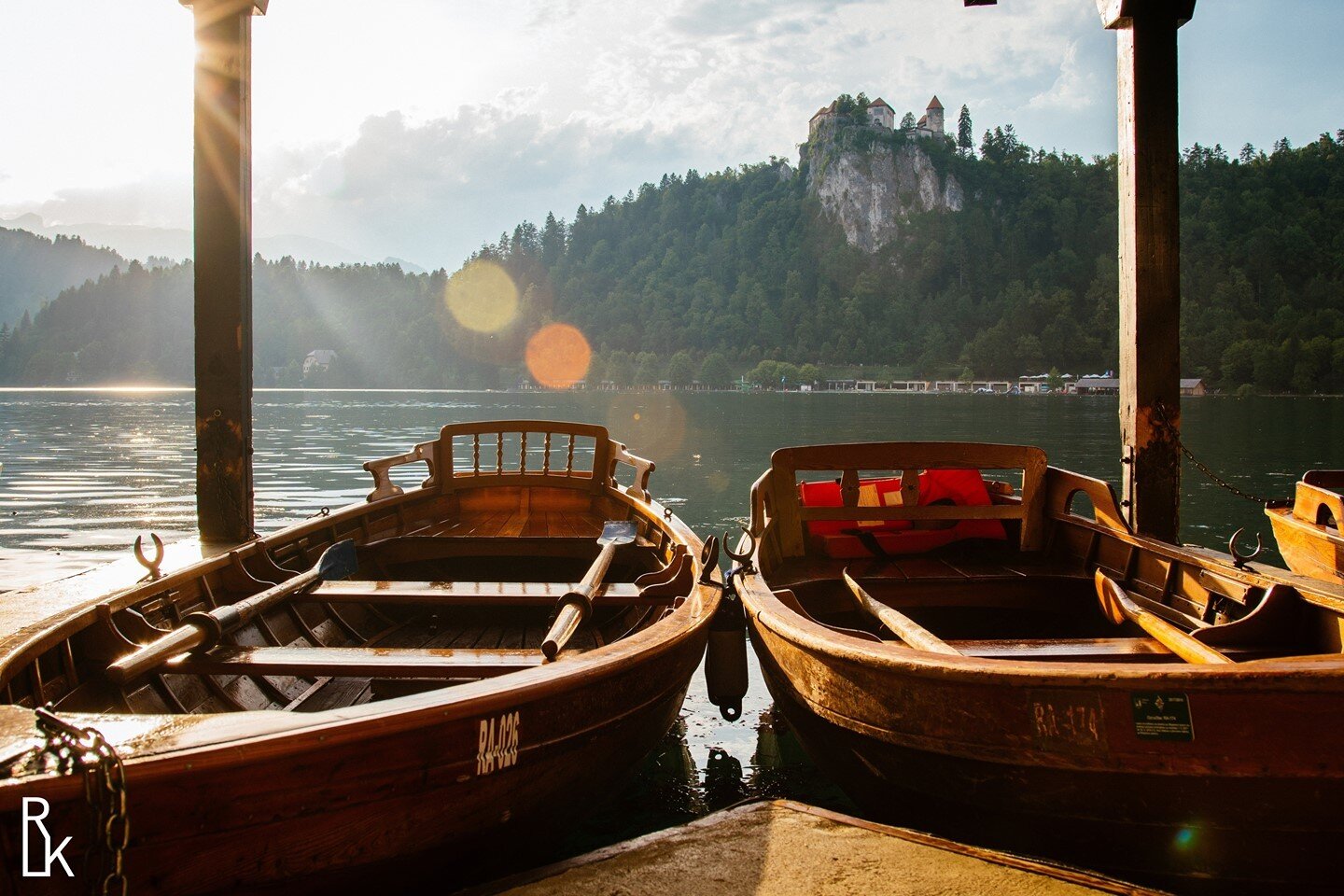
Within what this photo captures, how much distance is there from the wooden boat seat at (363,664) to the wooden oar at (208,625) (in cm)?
10

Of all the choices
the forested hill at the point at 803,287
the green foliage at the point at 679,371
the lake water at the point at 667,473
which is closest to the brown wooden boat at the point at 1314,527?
the lake water at the point at 667,473

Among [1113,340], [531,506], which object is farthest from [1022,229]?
[531,506]

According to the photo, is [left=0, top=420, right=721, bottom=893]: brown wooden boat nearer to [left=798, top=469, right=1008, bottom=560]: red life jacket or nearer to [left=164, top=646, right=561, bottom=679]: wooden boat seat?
[left=164, top=646, right=561, bottom=679]: wooden boat seat

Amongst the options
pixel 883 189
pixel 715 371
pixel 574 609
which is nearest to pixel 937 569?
pixel 574 609

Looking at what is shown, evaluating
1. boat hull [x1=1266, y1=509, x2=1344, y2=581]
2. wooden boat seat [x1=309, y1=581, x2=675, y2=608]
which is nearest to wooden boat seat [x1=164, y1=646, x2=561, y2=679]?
wooden boat seat [x1=309, y1=581, x2=675, y2=608]

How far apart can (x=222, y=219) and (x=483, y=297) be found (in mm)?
161592

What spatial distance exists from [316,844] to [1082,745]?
2117 millimetres

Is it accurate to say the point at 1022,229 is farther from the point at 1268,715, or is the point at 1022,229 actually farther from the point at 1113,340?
the point at 1268,715

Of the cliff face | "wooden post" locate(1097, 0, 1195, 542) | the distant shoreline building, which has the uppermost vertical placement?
the cliff face

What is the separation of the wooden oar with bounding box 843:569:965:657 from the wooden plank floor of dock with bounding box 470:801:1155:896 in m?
0.63

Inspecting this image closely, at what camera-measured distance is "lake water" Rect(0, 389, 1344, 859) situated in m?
4.95

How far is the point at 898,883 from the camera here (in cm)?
259

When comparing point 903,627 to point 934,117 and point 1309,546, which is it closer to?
point 1309,546

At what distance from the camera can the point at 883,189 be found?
486 feet
